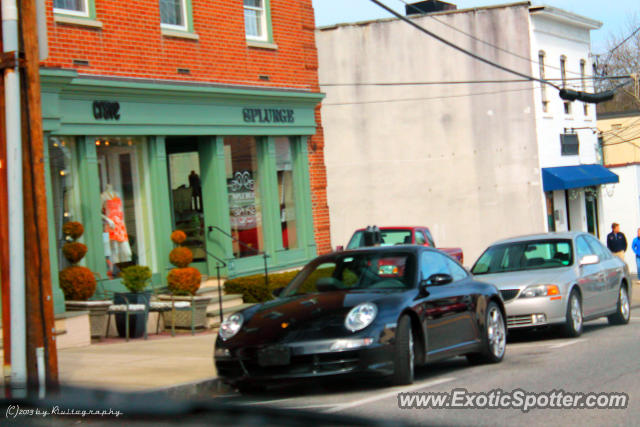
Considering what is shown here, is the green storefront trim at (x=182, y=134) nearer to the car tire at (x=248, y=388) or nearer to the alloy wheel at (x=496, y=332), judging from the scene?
the car tire at (x=248, y=388)

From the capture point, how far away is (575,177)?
3175 centimetres

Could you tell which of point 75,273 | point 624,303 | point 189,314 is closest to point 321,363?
point 75,273

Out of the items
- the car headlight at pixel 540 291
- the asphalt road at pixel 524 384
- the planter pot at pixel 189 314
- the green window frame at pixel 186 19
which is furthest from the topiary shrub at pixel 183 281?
the car headlight at pixel 540 291

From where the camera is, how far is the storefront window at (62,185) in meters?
13.9

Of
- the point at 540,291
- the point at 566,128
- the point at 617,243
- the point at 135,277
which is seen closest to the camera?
the point at 540,291

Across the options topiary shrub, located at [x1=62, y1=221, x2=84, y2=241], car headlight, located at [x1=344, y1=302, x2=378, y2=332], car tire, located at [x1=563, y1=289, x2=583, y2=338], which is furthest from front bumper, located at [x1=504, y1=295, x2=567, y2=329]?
topiary shrub, located at [x1=62, y1=221, x2=84, y2=241]

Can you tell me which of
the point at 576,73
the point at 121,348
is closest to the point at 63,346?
the point at 121,348

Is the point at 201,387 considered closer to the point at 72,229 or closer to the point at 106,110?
the point at 72,229

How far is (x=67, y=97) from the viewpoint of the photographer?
13875 millimetres

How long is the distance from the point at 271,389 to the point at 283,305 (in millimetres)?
865

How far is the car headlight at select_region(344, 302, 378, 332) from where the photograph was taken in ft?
27.8

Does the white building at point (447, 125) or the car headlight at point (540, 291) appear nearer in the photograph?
the car headlight at point (540, 291)

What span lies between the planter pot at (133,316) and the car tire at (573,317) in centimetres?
648

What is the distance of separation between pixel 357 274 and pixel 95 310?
5466mm
